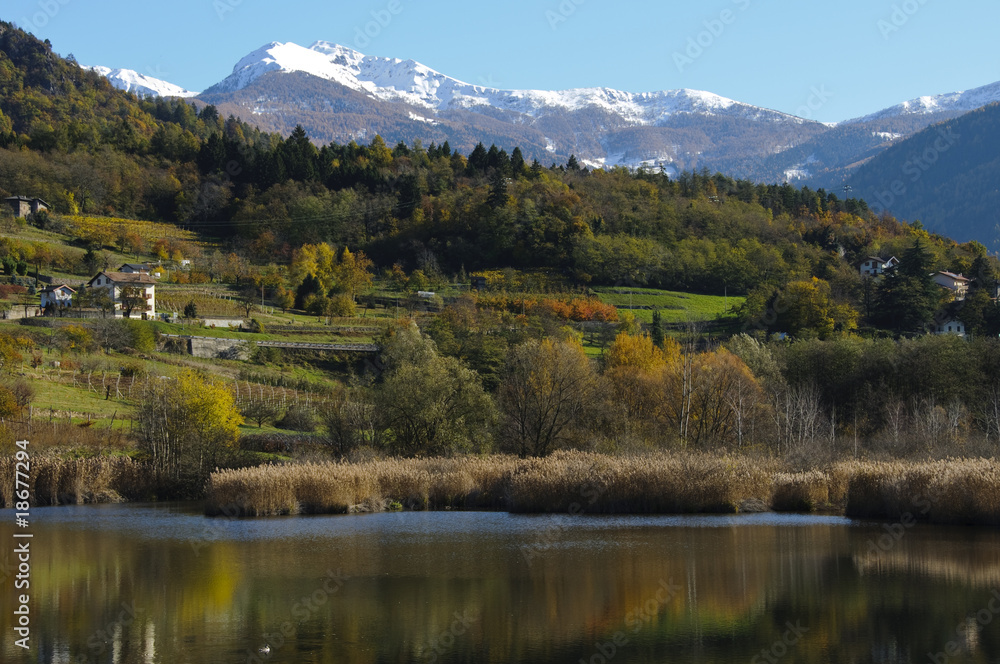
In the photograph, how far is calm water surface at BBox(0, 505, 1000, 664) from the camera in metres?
15.2

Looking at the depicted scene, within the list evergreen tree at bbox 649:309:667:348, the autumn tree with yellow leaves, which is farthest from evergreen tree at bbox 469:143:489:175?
the autumn tree with yellow leaves

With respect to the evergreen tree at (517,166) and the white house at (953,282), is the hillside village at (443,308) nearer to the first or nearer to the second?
the white house at (953,282)

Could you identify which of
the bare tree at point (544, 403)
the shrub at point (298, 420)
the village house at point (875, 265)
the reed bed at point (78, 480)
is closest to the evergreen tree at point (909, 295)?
the village house at point (875, 265)

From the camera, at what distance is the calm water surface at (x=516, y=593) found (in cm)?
Answer: 1522

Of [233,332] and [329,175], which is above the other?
[329,175]

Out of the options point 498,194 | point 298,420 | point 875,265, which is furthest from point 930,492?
point 498,194

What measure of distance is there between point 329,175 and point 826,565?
120331 mm

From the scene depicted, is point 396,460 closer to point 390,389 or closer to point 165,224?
point 390,389

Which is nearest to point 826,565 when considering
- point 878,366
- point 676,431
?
point 676,431

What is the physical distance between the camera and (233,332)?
267 feet

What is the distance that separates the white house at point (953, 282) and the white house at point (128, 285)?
81774mm

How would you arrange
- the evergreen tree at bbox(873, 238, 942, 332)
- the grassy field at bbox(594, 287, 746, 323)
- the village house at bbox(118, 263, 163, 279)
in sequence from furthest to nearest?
the village house at bbox(118, 263, 163, 279)
the grassy field at bbox(594, 287, 746, 323)
the evergreen tree at bbox(873, 238, 942, 332)

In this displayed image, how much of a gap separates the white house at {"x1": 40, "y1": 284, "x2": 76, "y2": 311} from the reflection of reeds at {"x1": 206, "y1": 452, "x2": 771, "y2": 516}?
58674 mm

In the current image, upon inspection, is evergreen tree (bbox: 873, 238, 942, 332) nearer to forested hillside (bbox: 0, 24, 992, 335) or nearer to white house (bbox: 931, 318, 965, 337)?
forested hillside (bbox: 0, 24, 992, 335)
